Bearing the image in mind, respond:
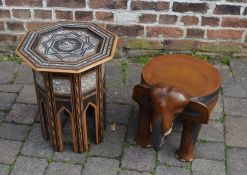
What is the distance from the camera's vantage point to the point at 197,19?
3.75 metres

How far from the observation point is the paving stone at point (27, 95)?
3449mm

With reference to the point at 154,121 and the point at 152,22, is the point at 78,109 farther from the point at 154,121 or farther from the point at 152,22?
the point at 152,22

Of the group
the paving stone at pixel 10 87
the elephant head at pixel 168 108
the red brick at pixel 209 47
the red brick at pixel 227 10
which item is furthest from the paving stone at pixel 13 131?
the red brick at pixel 227 10

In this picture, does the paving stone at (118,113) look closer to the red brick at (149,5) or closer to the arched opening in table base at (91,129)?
the arched opening in table base at (91,129)

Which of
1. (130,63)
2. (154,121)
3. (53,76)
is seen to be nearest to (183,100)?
(154,121)

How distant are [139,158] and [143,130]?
21 cm

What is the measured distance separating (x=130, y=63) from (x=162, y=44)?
1.19ft

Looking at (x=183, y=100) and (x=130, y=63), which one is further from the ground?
(x=183, y=100)

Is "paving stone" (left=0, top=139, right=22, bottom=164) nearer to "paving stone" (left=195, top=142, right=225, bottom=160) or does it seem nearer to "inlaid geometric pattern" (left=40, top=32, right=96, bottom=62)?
"inlaid geometric pattern" (left=40, top=32, right=96, bottom=62)

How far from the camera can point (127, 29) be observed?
12.6ft

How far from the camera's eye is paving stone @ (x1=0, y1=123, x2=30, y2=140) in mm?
3107

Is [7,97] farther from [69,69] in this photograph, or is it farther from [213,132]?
[213,132]

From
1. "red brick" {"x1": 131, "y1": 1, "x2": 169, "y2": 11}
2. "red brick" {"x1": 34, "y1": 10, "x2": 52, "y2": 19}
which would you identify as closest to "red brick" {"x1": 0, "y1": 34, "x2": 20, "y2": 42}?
"red brick" {"x1": 34, "y1": 10, "x2": 52, "y2": 19}

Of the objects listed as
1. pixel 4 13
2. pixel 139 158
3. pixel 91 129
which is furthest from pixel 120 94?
pixel 4 13
